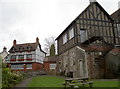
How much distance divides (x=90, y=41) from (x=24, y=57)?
28.0 m

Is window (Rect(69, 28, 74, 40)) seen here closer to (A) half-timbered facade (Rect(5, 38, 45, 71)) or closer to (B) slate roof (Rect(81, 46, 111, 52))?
(B) slate roof (Rect(81, 46, 111, 52))

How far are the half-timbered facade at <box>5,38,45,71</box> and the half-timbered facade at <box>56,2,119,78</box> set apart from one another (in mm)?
21092

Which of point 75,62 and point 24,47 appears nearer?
point 75,62

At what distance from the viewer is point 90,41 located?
1602 centimetres

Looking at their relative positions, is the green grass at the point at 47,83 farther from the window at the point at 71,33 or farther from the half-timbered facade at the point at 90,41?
the window at the point at 71,33

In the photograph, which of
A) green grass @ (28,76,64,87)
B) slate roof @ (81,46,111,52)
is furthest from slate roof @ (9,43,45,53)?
green grass @ (28,76,64,87)

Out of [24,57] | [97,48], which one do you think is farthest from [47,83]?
[24,57]

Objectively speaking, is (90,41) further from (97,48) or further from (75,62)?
(75,62)

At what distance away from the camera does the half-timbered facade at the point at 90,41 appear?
14562mm

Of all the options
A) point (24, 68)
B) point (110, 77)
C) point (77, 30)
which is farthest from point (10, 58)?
point (110, 77)

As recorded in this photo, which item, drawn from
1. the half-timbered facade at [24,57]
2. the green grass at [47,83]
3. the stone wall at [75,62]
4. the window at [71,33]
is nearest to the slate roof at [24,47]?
the half-timbered facade at [24,57]

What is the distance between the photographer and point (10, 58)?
40.9 meters

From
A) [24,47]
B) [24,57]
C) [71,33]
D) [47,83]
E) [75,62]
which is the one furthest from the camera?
[24,47]

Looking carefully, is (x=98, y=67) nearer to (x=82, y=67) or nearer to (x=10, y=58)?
(x=82, y=67)
